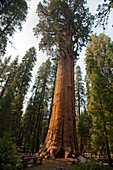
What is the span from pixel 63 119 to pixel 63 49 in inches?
229

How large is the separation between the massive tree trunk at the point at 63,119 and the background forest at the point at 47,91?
8.41ft

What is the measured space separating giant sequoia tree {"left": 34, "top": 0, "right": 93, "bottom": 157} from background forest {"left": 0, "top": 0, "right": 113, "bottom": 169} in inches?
17.5

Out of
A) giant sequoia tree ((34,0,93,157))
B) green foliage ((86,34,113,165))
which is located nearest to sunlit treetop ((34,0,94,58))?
giant sequoia tree ((34,0,93,157))

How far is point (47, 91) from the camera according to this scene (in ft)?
107

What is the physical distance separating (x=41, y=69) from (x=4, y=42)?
2078cm

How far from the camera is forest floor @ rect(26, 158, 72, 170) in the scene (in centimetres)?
805

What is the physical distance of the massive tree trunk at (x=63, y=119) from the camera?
33.8ft

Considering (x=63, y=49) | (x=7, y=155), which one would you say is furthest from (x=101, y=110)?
(x=7, y=155)

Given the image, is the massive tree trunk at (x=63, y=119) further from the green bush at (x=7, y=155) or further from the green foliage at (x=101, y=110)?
the green foliage at (x=101, y=110)

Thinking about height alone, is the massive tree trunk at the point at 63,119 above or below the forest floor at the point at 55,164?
above

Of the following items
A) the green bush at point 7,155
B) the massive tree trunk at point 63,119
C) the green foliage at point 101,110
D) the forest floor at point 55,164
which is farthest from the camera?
the green foliage at point 101,110

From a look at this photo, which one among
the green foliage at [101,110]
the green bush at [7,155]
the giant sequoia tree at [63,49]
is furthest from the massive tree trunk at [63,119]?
the green foliage at [101,110]

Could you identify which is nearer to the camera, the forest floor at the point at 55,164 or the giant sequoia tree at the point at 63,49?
the forest floor at the point at 55,164

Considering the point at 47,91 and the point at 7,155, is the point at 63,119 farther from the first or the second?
the point at 47,91
